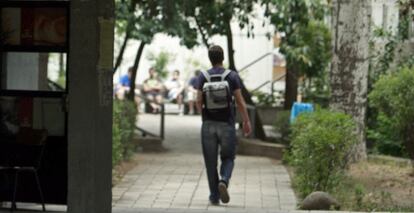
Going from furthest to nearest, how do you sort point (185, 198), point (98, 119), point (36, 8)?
point (185, 198), point (36, 8), point (98, 119)

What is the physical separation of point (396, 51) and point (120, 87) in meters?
12.9

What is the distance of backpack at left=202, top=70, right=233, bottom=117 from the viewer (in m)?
9.70

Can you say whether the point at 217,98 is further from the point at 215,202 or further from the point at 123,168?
the point at 123,168

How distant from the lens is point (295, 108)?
626 inches

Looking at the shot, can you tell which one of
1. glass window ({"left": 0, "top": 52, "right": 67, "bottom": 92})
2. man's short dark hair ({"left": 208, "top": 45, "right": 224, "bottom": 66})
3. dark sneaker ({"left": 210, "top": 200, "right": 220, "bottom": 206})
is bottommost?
dark sneaker ({"left": 210, "top": 200, "right": 220, "bottom": 206})

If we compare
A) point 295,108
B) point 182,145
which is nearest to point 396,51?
point 295,108

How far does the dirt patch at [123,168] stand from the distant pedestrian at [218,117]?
243 centimetres

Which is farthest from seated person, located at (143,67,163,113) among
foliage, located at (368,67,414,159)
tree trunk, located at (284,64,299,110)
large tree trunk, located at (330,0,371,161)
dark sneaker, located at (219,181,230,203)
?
dark sneaker, located at (219,181,230,203)

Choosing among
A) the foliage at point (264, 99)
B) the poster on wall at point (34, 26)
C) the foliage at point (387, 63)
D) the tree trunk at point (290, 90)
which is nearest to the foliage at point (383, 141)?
the foliage at point (387, 63)

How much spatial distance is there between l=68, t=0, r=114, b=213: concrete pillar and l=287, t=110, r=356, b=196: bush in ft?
12.5

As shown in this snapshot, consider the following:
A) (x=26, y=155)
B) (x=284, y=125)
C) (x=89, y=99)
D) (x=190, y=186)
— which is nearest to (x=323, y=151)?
(x=190, y=186)

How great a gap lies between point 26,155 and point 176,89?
19469 mm

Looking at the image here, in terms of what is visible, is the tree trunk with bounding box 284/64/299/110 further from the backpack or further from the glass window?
the glass window

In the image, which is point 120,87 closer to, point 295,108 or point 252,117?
point 252,117
